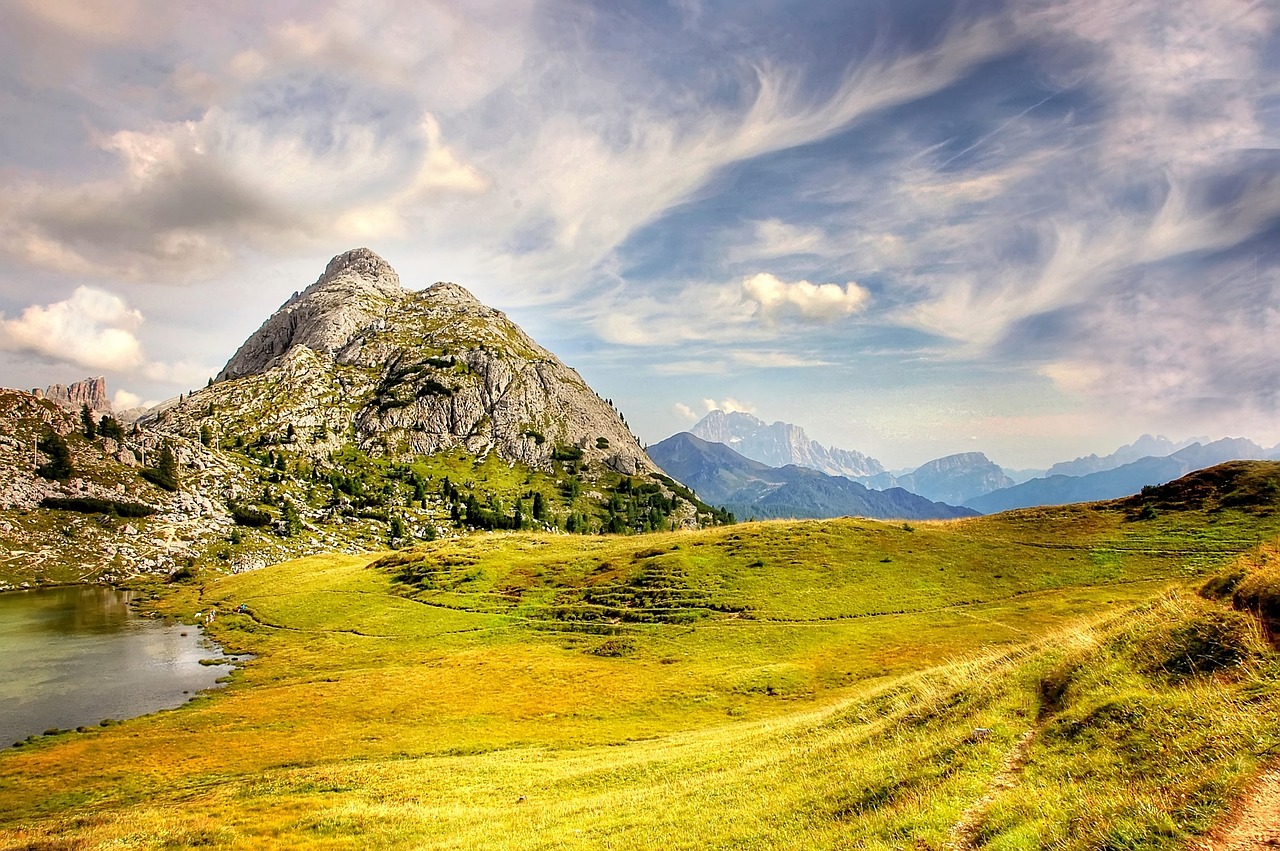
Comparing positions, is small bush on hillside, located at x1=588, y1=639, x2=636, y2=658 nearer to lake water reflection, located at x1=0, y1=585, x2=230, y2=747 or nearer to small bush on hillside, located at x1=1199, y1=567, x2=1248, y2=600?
lake water reflection, located at x1=0, y1=585, x2=230, y2=747

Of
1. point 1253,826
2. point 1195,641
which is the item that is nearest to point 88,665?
point 1253,826

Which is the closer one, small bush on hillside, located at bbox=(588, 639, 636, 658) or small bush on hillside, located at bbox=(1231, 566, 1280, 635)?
small bush on hillside, located at bbox=(1231, 566, 1280, 635)

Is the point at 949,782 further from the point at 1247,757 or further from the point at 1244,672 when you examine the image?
the point at 1244,672

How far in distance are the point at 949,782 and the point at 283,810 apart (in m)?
37.8

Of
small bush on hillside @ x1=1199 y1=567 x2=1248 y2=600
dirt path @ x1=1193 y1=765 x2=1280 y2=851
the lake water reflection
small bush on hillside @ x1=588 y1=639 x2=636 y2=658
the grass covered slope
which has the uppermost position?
small bush on hillside @ x1=1199 y1=567 x2=1248 y2=600

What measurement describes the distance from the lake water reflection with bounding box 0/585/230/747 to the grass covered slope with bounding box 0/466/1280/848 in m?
7.82

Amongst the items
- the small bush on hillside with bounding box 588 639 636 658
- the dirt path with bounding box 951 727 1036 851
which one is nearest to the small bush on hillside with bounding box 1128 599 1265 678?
the dirt path with bounding box 951 727 1036 851

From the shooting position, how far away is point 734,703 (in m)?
58.8

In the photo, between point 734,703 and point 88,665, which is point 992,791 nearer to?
point 734,703

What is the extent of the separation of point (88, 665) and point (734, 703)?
105931mm

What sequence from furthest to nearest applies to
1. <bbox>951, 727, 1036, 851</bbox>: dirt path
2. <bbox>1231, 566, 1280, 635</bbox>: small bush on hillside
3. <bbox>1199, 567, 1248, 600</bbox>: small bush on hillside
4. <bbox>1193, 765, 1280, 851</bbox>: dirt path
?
<bbox>1199, 567, 1248, 600</bbox>: small bush on hillside < <bbox>1231, 566, 1280, 635</bbox>: small bush on hillside < <bbox>951, 727, 1036, 851</bbox>: dirt path < <bbox>1193, 765, 1280, 851</bbox>: dirt path

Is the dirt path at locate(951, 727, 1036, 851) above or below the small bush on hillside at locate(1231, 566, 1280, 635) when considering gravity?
below

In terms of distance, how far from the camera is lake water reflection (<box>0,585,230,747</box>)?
72.1 metres

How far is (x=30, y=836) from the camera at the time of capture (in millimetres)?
34500
